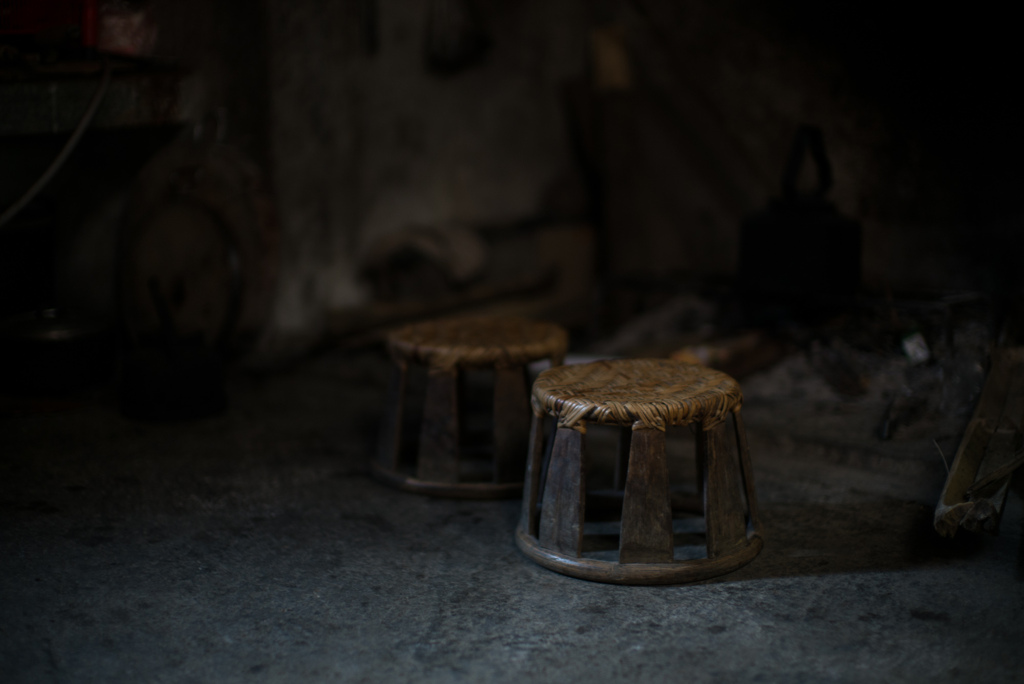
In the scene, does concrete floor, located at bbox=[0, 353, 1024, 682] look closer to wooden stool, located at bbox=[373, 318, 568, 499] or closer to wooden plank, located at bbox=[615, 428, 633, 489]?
wooden stool, located at bbox=[373, 318, 568, 499]

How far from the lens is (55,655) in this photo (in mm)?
2184

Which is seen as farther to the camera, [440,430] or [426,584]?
[440,430]

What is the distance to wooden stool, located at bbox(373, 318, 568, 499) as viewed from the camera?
309cm

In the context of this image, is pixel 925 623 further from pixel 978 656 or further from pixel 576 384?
pixel 576 384

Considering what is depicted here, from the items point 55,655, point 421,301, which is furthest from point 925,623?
point 421,301

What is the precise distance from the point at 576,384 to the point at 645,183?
12.6ft

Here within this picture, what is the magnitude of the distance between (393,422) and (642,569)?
119 centimetres

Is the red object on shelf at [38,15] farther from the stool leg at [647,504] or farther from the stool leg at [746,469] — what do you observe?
the stool leg at [746,469]

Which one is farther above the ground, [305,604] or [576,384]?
[576,384]

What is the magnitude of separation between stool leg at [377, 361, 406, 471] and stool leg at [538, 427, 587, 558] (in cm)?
86

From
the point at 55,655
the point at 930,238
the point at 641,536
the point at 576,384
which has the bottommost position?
the point at 55,655

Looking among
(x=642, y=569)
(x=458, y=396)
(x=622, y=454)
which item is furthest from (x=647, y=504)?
(x=458, y=396)

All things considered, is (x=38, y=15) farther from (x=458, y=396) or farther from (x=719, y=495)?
(x=719, y=495)

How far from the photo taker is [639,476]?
248 centimetres
